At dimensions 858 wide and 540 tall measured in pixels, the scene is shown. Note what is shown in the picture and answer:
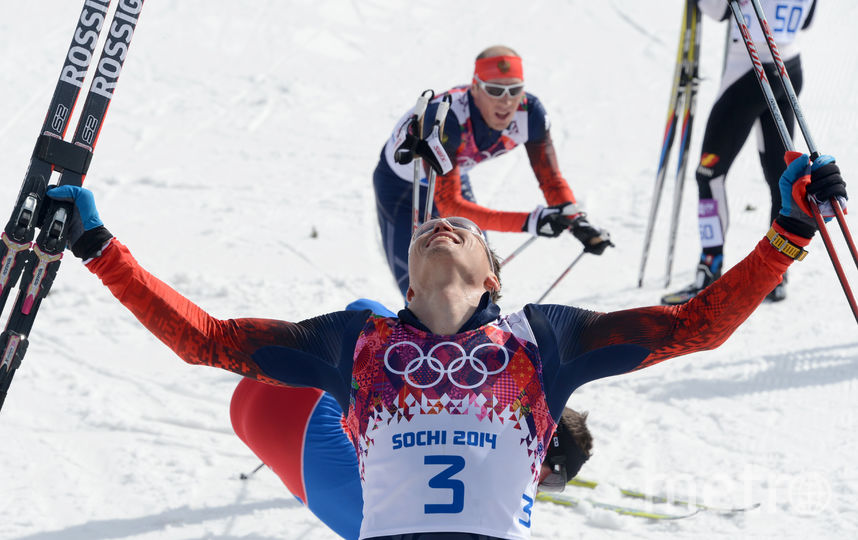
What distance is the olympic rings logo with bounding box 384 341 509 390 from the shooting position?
2.40 m

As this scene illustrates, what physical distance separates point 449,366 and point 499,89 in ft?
8.21

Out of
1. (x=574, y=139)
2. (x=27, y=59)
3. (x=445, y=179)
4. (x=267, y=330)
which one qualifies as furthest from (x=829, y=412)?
(x=27, y=59)

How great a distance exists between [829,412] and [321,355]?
9.58 feet

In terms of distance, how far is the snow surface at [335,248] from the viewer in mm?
3762

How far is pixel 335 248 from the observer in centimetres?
677

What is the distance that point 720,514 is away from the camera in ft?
11.8

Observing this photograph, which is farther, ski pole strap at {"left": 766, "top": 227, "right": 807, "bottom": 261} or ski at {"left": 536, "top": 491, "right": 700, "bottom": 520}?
ski at {"left": 536, "top": 491, "right": 700, "bottom": 520}

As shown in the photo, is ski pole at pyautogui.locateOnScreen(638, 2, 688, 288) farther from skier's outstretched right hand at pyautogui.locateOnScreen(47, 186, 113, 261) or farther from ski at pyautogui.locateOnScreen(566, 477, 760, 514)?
skier's outstretched right hand at pyautogui.locateOnScreen(47, 186, 113, 261)

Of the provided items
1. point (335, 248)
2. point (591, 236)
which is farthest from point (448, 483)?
point (335, 248)

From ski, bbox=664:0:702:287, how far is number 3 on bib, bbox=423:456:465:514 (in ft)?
13.7

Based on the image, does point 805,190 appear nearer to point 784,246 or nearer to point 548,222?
point 784,246

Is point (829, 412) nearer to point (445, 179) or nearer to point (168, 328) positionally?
point (445, 179)

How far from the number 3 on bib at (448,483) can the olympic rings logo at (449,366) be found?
0.64ft

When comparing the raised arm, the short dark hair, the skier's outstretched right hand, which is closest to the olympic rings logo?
the raised arm
